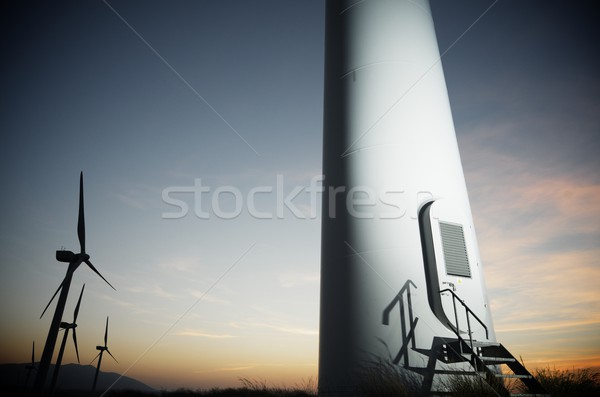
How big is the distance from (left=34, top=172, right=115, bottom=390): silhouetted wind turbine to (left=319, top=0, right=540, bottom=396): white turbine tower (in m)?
7.93

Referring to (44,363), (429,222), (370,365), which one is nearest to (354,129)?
(429,222)

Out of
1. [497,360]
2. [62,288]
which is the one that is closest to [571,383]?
[497,360]

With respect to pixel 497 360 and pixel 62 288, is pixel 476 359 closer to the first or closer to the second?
pixel 497 360

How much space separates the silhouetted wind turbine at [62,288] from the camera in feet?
36.2

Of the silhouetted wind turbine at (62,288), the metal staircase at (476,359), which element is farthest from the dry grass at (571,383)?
the silhouetted wind turbine at (62,288)

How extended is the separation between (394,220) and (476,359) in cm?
286

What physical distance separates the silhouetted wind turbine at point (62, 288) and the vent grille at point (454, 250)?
34.5 feet

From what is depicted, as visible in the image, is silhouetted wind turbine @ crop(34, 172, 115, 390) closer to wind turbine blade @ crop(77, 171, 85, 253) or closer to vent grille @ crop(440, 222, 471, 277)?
wind turbine blade @ crop(77, 171, 85, 253)

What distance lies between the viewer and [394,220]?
8039 millimetres

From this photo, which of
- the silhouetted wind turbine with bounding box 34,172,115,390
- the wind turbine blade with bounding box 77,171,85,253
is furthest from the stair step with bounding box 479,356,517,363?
the wind turbine blade with bounding box 77,171,85,253

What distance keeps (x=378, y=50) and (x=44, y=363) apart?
12.5m

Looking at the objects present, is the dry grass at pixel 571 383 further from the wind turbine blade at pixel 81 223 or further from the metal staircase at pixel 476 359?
the wind turbine blade at pixel 81 223

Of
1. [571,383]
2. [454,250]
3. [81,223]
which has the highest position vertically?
[81,223]

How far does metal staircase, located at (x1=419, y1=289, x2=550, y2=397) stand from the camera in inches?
242
